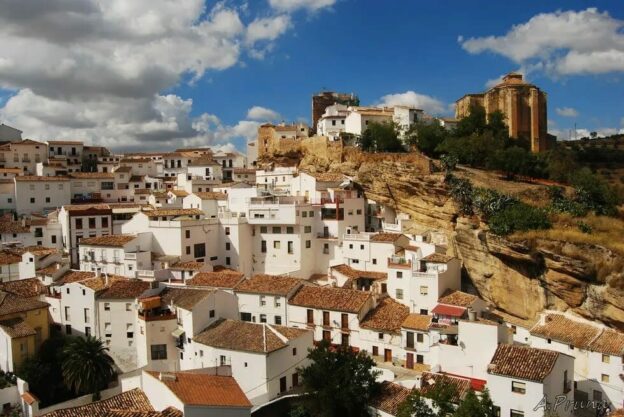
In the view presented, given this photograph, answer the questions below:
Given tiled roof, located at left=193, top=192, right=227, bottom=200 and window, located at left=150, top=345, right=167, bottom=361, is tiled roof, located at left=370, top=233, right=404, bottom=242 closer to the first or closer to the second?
window, located at left=150, top=345, right=167, bottom=361

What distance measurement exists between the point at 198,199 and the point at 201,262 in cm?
1009

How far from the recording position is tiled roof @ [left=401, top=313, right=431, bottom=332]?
28406 mm

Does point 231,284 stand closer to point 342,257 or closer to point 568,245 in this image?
point 342,257

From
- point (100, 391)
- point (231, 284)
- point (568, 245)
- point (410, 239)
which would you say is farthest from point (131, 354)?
point (568, 245)

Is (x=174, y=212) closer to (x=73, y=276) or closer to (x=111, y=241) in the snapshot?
(x=111, y=241)

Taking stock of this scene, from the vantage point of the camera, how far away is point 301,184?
46688 mm

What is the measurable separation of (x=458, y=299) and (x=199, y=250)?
63.3ft

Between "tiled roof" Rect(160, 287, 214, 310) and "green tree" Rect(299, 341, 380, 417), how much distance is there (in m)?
7.83

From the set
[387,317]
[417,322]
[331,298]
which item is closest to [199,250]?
[331,298]

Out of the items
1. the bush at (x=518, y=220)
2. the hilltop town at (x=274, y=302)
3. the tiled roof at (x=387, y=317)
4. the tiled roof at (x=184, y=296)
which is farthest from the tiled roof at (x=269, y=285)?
the bush at (x=518, y=220)

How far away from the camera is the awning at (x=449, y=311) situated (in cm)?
2796

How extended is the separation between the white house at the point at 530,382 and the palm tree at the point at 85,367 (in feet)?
65.3

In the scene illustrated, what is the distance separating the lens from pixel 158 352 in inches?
1207

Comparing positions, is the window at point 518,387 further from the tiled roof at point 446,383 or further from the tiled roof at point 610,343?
the tiled roof at point 610,343
